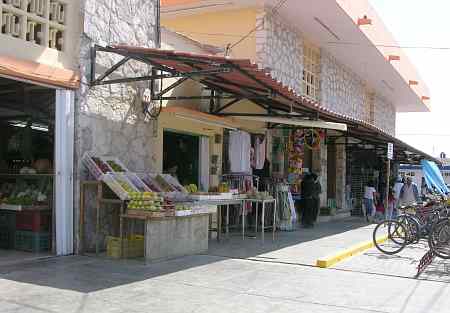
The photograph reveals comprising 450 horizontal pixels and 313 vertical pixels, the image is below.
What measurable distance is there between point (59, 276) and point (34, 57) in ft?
11.2

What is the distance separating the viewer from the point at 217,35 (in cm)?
1561

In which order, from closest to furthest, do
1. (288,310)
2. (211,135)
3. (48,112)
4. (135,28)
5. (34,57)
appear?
(288,310), (34,57), (48,112), (135,28), (211,135)

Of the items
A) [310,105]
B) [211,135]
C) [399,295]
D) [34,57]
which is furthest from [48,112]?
[399,295]

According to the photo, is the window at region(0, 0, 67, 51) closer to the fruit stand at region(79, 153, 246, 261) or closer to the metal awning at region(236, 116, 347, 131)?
the fruit stand at region(79, 153, 246, 261)

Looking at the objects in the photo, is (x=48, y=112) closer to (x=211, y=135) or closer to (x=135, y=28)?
(x=135, y=28)

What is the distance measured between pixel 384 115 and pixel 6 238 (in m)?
24.5

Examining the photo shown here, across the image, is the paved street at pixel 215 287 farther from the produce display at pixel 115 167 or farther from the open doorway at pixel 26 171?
the produce display at pixel 115 167

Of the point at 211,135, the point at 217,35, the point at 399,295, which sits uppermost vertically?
the point at 217,35

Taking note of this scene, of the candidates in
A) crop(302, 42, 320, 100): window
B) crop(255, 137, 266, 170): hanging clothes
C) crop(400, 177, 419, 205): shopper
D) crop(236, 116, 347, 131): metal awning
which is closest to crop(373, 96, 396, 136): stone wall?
crop(400, 177, 419, 205): shopper

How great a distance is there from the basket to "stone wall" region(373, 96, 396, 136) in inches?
801

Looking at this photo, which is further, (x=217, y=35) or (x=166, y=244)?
(x=217, y=35)

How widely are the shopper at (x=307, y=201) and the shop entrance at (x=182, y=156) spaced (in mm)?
3952

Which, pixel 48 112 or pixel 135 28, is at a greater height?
pixel 135 28

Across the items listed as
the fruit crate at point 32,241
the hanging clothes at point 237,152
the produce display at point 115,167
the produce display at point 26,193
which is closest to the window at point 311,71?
the hanging clothes at point 237,152
